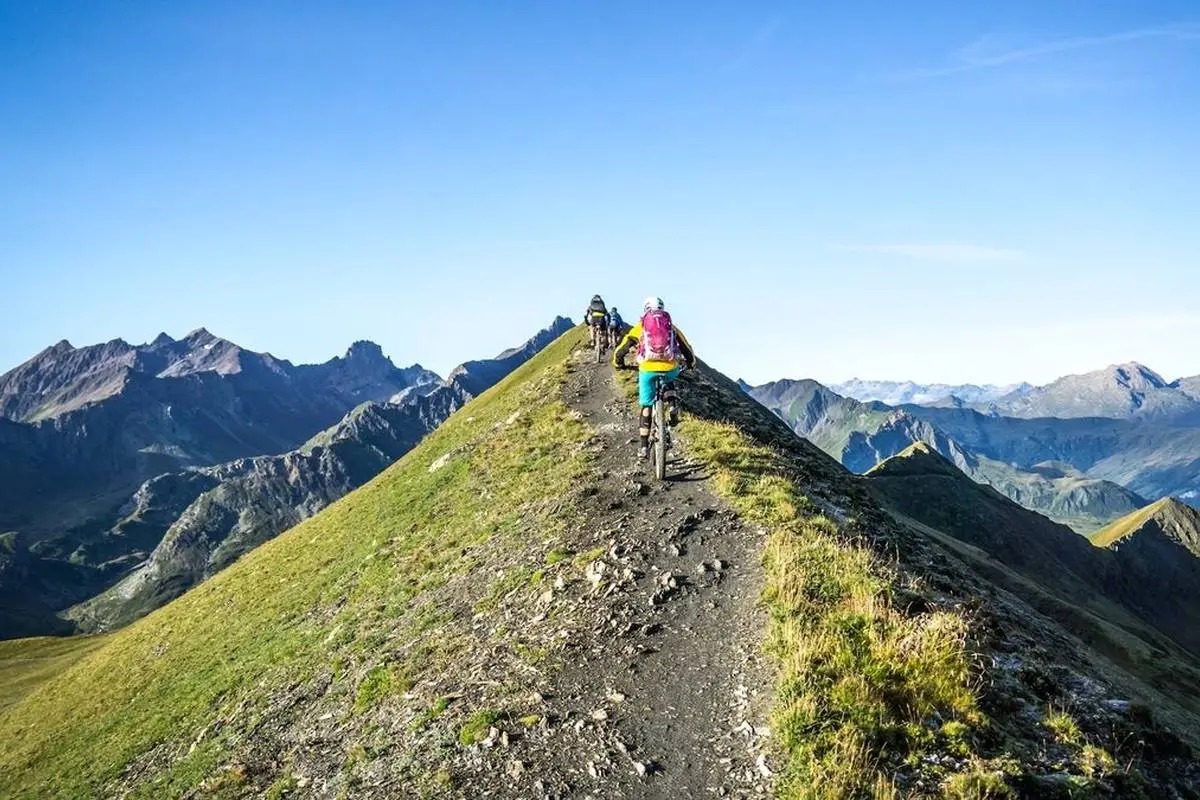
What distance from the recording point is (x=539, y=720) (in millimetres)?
12391

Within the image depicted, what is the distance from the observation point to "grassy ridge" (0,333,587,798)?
2169cm

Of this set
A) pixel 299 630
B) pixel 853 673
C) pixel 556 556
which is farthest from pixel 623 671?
pixel 299 630

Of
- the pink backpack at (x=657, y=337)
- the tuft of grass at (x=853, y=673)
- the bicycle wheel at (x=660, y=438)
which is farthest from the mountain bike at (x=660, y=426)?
the tuft of grass at (x=853, y=673)

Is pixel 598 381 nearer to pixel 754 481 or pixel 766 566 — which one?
pixel 754 481

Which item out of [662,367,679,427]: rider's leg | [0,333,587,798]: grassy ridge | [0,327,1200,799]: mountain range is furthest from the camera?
[662,367,679,427]: rider's leg

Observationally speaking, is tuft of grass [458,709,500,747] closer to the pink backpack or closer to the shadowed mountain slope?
the pink backpack

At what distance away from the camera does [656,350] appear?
22.0 meters

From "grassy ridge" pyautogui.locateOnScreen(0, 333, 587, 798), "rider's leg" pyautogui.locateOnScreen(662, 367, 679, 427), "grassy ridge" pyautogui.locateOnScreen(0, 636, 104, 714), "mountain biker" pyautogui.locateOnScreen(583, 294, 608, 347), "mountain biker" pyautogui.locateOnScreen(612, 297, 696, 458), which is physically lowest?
"grassy ridge" pyautogui.locateOnScreen(0, 636, 104, 714)

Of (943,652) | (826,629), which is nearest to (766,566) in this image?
(826,629)

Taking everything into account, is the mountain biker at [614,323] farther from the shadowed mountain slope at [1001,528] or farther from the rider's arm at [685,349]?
the shadowed mountain slope at [1001,528]

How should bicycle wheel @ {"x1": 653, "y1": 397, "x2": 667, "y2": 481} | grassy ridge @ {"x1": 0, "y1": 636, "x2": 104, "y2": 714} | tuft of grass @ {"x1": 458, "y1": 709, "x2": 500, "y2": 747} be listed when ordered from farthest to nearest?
grassy ridge @ {"x1": 0, "y1": 636, "x2": 104, "y2": 714}
bicycle wheel @ {"x1": 653, "y1": 397, "x2": 667, "y2": 481}
tuft of grass @ {"x1": 458, "y1": 709, "x2": 500, "y2": 747}

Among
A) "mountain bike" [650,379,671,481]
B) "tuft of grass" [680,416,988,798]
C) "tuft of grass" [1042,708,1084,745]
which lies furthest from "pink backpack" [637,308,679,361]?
"tuft of grass" [1042,708,1084,745]

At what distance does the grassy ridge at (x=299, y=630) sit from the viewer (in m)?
21.7

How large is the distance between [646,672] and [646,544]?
218 inches
